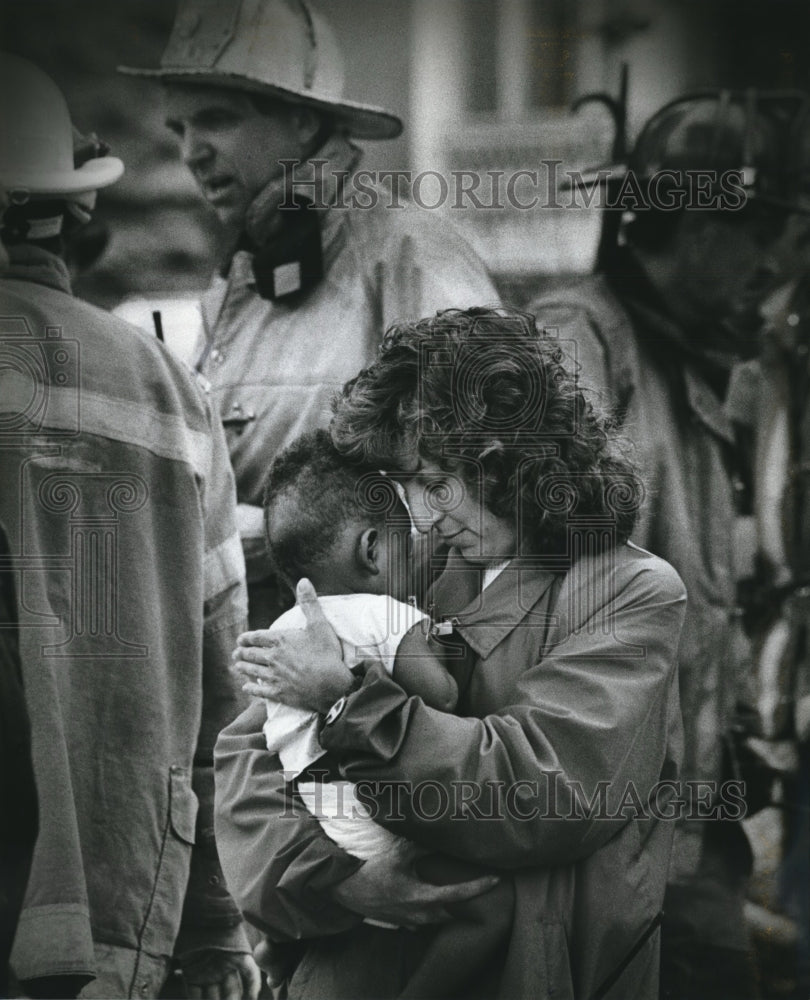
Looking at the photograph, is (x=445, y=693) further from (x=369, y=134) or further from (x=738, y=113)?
(x=738, y=113)

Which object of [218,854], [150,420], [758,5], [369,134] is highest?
[758,5]

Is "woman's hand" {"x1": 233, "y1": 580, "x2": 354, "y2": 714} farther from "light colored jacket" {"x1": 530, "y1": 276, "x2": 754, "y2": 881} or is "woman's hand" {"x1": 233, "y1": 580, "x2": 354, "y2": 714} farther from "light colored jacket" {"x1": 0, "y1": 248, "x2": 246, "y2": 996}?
"light colored jacket" {"x1": 530, "y1": 276, "x2": 754, "y2": 881}

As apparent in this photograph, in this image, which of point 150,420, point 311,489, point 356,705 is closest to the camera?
point 356,705

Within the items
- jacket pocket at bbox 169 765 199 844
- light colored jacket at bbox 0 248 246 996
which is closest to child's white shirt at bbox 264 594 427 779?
light colored jacket at bbox 0 248 246 996

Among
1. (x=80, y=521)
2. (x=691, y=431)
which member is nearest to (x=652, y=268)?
(x=691, y=431)

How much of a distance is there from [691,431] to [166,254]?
66.2 inches

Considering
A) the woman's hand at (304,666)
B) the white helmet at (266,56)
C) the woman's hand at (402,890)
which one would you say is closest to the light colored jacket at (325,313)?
the white helmet at (266,56)

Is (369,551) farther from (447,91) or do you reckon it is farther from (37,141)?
(37,141)

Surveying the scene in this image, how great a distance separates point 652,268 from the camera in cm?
406

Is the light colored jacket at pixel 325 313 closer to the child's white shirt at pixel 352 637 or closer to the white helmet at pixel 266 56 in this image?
the white helmet at pixel 266 56

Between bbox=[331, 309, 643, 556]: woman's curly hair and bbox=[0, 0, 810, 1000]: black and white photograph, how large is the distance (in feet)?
0.04

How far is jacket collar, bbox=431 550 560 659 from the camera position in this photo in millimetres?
3662

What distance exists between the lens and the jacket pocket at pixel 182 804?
13.0 feet

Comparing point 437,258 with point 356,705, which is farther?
point 437,258
